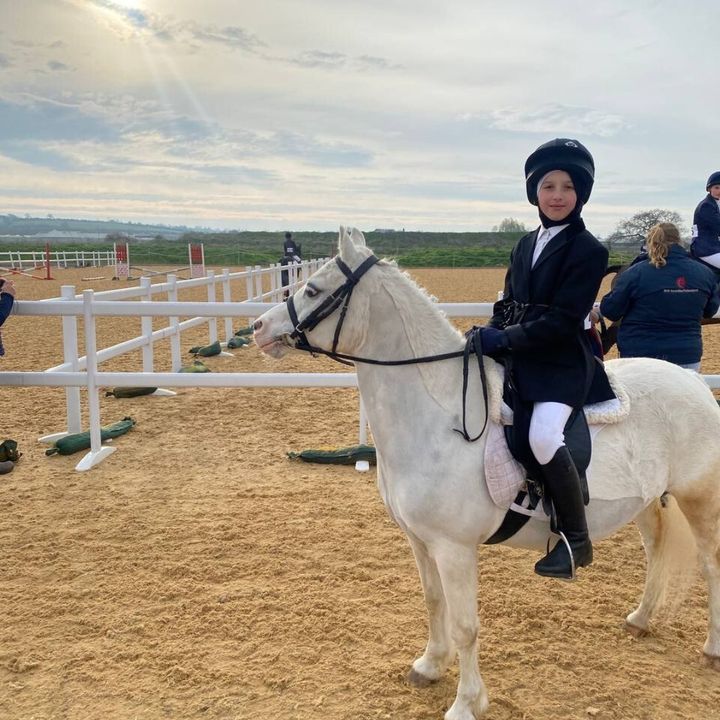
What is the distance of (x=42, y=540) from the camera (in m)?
4.61

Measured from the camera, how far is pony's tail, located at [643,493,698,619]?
3441 mm

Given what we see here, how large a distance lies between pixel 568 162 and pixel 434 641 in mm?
2391

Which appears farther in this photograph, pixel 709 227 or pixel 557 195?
pixel 709 227

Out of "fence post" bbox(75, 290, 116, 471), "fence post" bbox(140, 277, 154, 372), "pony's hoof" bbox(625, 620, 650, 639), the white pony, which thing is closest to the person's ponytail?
the white pony

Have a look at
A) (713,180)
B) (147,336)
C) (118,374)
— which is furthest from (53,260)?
(713,180)

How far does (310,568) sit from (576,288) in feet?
8.69

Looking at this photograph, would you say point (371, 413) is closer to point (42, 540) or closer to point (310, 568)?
point (310, 568)

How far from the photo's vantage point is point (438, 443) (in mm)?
2695

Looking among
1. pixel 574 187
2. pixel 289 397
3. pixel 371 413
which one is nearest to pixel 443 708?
pixel 371 413

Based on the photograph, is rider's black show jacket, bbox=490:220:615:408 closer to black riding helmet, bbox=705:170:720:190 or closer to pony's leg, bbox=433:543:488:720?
pony's leg, bbox=433:543:488:720

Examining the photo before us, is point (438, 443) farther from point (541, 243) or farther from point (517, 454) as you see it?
point (541, 243)

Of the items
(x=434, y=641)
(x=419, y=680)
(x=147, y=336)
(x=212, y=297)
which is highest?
(x=212, y=297)

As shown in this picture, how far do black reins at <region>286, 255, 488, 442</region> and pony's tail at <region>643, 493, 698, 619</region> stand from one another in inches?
59.9

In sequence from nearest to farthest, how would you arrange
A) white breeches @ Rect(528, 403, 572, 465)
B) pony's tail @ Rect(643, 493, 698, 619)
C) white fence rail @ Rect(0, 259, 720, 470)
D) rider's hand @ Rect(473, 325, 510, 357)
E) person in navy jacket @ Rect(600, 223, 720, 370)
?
white breeches @ Rect(528, 403, 572, 465) < rider's hand @ Rect(473, 325, 510, 357) < pony's tail @ Rect(643, 493, 698, 619) < person in navy jacket @ Rect(600, 223, 720, 370) < white fence rail @ Rect(0, 259, 720, 470)
